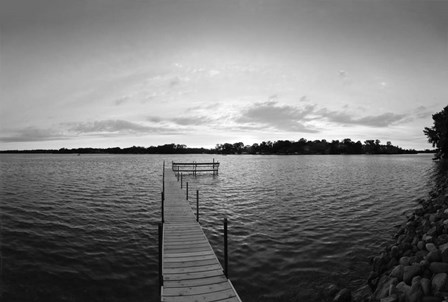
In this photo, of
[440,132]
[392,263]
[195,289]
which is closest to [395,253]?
[392,263]

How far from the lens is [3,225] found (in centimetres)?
1678

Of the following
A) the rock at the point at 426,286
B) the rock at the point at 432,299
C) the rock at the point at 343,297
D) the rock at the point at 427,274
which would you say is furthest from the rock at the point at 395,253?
the rock at the point at 432,299

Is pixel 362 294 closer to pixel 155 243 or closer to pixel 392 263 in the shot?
pixel 392 263

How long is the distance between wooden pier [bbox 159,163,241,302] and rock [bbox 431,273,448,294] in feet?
15.5

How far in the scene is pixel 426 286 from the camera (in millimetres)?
5629

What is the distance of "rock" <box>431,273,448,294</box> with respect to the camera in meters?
5.39

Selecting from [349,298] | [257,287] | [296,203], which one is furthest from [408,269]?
[296,203]

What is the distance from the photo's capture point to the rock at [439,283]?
539 centimetres

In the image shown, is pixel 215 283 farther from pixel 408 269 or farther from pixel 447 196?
pixel 447 196

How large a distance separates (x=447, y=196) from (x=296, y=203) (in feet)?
39.6

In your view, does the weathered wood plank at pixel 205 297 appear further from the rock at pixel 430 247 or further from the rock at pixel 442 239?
the rock at pixel 442 239

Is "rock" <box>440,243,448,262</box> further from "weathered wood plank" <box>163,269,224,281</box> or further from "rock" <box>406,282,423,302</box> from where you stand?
"weathered wood plank" <box>163,269,224,281</box>

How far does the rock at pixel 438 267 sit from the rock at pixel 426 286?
0.46 meters

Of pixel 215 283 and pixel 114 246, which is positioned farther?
pixel 114 246
